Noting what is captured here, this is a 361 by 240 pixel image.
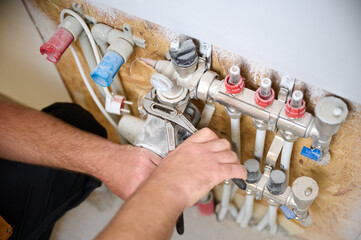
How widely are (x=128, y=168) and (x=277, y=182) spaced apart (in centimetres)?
34

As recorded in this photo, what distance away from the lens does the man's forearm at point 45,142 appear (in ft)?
2.93

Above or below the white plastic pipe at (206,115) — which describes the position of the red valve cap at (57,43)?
above

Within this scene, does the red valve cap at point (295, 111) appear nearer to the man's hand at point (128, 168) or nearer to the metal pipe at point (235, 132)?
the metal pipe at point (235, 132)

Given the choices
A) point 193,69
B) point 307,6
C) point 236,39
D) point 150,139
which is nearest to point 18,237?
point 150,139

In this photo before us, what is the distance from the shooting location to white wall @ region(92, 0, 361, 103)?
23.4 inches

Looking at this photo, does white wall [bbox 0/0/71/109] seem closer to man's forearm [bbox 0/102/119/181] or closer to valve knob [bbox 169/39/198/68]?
man's forearm [bbox 0/102/119/181]

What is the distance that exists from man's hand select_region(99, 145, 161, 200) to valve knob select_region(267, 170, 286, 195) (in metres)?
0.27

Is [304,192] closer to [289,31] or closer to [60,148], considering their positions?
[289,31]

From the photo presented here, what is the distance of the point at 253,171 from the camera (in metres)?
0.87

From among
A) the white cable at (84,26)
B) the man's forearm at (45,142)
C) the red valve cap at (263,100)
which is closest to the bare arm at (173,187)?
the red valve cap at (263,100)

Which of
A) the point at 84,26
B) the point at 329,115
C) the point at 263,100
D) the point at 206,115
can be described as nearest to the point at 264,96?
the point at 263,100

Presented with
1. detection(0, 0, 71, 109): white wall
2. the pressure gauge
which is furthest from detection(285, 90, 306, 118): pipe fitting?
detection(0, 0, 71, 109): white wall

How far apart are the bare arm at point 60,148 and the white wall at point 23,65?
0.21m

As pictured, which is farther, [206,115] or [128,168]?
[206,115]
